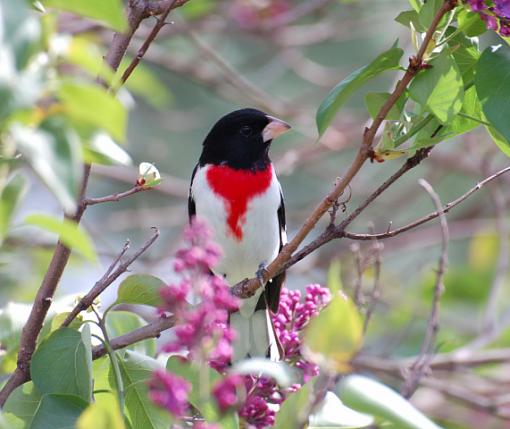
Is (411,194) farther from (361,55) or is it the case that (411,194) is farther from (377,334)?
(361,55)

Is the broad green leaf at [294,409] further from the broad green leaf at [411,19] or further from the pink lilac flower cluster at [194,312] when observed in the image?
the broad green leaf at [411,19]

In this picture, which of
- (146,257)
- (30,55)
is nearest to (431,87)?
(30,55)

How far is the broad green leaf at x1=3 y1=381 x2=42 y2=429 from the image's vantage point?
1.73m

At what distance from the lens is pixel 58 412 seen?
62.2 inches

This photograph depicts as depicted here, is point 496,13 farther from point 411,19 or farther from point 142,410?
point 142,410

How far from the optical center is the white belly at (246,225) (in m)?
3.20

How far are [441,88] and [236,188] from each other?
162cm

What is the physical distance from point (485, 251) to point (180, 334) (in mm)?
4008

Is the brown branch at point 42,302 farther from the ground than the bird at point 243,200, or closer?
closer

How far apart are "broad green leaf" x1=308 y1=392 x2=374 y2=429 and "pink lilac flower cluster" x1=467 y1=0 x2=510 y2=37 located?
0.72 m

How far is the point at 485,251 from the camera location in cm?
492

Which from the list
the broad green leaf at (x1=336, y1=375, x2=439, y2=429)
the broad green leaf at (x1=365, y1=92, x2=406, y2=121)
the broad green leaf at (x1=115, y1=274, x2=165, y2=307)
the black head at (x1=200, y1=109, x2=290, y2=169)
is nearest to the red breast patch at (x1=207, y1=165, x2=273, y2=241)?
the black head at (x1=200, y1=109, x2=290, y2=169)

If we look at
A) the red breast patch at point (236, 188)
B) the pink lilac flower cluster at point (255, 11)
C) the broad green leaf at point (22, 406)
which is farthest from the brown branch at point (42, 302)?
the pink lilac flower cluster at point (255, 11)

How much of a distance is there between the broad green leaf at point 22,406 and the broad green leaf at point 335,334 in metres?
0.76
